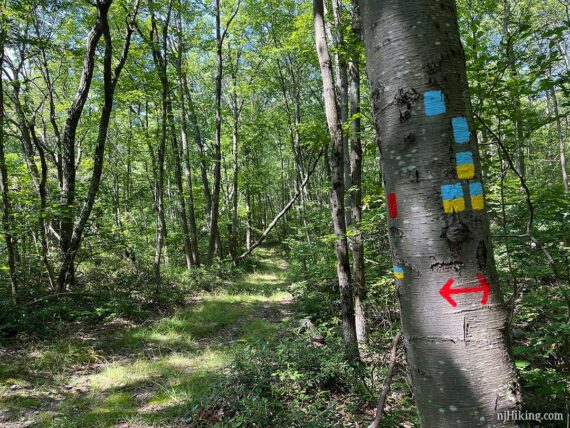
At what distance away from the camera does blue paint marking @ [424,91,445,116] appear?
1.05m

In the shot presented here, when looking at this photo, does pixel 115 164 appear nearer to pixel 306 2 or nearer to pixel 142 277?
pixel 142 277

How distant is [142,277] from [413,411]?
25.9ft

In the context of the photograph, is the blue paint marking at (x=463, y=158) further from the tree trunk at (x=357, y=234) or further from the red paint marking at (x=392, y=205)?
the tree trunk at (x=357, y=234)

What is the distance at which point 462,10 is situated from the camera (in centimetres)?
1031

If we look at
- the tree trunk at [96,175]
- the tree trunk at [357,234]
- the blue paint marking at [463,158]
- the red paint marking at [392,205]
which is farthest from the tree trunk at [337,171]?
the tree trunk at [96,175]

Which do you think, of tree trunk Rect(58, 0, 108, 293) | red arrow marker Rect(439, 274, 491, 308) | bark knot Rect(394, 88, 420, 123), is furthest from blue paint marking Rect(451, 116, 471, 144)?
tree trunk Rect(58, 0, 108, 293)

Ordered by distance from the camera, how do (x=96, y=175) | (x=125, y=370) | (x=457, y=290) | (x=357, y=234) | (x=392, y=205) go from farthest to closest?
(x=96, y=175) → (x=125, y=370) → (x=357, y=234) → (x=392, y=205) → (x=457, y=290)

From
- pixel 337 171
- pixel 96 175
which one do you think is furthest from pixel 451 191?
pixel 96 175

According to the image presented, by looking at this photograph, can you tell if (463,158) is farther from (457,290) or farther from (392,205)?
(457,290)

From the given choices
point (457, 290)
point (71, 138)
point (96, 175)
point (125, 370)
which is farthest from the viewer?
point (71, 138)

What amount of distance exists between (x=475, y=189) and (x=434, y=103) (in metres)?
0.31

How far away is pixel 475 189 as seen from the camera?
1048 mm

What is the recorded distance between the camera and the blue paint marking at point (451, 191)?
3.39 feet

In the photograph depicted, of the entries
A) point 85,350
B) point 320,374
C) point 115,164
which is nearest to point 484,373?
point 320,374
